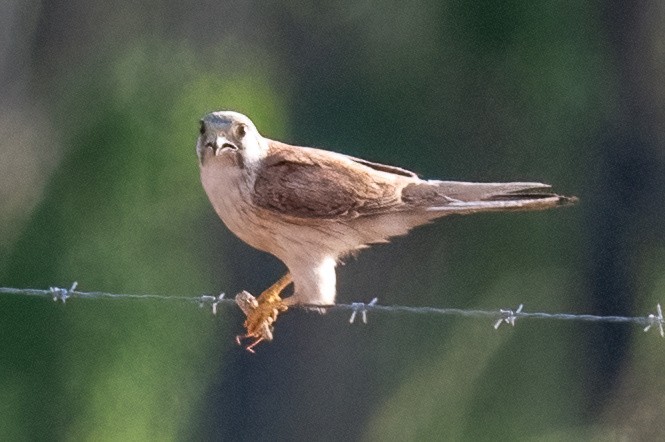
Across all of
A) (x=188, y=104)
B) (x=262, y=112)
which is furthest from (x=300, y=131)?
(x=188, y=104)

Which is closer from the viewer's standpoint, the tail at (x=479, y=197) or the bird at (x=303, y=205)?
the tail at (x=479, y=197)

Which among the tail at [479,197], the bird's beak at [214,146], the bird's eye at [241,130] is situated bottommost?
the tail at [479,197]

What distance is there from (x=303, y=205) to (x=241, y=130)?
0.54ft

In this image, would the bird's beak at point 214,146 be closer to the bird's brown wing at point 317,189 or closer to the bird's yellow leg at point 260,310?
the bird's brown wing at point 317,189

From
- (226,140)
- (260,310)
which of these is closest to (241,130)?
(226,140)

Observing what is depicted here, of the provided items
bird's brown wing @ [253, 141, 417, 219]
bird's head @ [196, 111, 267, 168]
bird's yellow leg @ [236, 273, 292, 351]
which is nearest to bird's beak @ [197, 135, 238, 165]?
bird's head @ [196, 111, 267, 168]

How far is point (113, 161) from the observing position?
382 centimetres

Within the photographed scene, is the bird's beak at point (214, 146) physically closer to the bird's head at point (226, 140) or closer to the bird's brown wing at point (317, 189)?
the bird's head at point (226, 140)

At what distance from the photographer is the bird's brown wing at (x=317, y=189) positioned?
5.97 feet

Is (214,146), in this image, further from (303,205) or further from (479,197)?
(479,197)

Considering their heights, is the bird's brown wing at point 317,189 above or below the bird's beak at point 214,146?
below

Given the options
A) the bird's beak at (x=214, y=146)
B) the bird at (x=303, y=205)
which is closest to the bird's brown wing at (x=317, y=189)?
the bird at (x=303, y=205)

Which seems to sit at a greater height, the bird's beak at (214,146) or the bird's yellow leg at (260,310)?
the bird's beak at (214,146)

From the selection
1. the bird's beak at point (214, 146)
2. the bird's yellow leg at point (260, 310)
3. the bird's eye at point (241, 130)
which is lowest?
the bird's yellow leg at point (260, 310)
